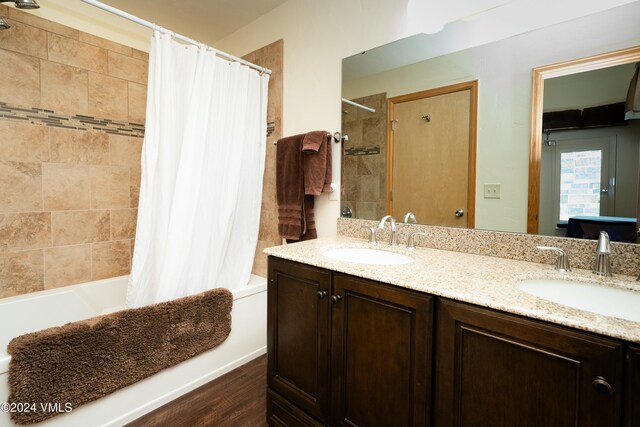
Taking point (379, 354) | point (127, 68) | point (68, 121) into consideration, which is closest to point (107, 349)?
point (379, 354)

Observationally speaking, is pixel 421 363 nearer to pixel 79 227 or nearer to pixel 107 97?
pixel 79 227

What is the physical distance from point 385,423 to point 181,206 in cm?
147

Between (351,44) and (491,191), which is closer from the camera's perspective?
(491,191)

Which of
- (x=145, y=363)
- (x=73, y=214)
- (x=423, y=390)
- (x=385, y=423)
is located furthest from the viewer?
(x=73, y=214)

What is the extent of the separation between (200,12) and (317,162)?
1.56 metres

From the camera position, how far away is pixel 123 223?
235 centimetres

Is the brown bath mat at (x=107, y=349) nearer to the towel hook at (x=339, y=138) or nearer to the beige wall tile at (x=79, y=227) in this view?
the beige wall tile at (x=79, y=227)

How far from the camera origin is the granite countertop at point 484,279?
0.70 meters

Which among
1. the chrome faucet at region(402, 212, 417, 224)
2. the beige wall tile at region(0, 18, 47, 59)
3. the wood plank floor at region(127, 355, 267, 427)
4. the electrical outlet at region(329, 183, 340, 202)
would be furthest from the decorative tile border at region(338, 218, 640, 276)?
the beige wall tile at region(0, 18, 47, 59)

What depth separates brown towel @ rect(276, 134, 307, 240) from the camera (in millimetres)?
1970

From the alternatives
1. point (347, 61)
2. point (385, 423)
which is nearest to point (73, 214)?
point (347, 61)

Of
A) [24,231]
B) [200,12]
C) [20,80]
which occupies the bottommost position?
[24,231]

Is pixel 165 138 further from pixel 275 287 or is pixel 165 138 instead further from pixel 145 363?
pixel 145 363

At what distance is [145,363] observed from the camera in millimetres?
1531
